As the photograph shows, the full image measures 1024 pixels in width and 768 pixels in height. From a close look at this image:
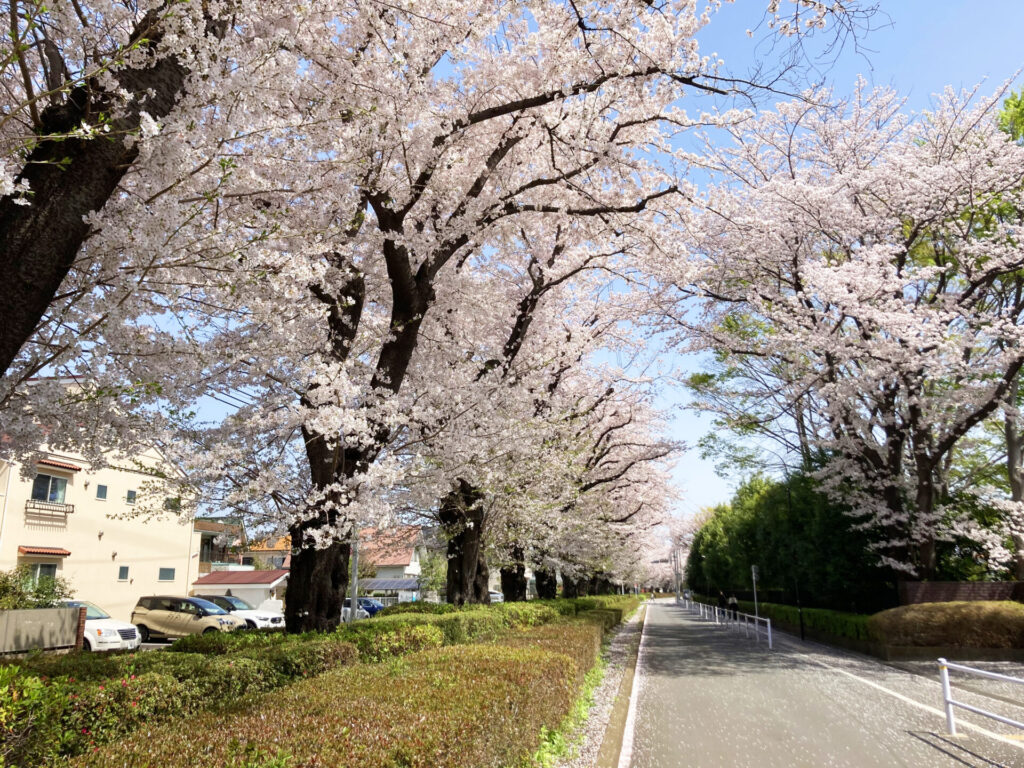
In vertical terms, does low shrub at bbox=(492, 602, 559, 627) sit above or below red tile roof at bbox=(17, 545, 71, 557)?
below

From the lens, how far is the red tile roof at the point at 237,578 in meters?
43.5

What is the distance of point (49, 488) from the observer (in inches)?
882

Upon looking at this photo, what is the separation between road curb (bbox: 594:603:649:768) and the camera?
21.4 feet

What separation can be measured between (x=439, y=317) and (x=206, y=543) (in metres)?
40.7

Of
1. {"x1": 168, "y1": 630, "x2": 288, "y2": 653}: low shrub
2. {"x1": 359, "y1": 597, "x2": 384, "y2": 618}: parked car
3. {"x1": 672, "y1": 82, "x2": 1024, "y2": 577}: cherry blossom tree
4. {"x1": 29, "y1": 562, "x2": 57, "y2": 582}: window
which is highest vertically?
{"x1": 672, "y1": 82, "x2": 1024, "y2": 577}: cherry blossom tree

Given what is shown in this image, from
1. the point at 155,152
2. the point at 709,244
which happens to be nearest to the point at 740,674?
the point at 709,244

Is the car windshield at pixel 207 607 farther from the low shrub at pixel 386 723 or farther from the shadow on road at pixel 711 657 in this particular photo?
the low shrub at pixel 386 723

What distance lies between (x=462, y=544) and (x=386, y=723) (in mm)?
10250

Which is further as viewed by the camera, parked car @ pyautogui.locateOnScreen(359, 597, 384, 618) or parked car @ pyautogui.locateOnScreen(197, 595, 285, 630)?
parked car @ pyautogui.locateOnScreen(359, 597, 384, 618)

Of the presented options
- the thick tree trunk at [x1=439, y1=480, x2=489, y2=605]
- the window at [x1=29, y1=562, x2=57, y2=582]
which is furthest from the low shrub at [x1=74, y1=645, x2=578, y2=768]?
the window at [x1=29, y1=562, x2=57, y2=582]

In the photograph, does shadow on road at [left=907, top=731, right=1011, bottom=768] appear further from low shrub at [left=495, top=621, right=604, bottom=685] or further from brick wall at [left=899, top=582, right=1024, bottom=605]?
brick wall at [left=899, top=582, right=1024, bottom=605]

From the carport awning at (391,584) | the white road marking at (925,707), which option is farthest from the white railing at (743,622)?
the carport awning at (391,584)

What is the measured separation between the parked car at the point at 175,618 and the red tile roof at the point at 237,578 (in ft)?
74.3

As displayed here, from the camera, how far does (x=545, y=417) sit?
1307cm
